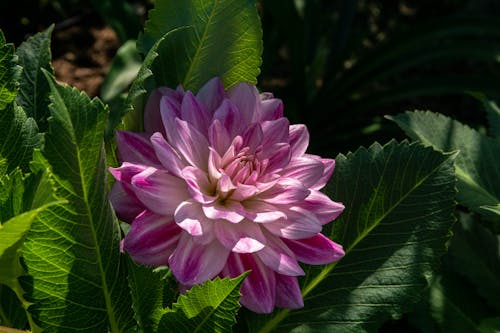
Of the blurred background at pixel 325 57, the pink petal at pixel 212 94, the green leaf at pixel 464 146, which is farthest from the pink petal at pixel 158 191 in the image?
the blurred background at pixel 325 57

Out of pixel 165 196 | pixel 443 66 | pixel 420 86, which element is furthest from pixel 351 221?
pixel 443 66

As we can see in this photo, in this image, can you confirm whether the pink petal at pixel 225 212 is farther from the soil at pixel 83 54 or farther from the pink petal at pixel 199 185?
the soil at pixel 83 54

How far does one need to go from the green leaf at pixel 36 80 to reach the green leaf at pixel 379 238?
1.27 feet

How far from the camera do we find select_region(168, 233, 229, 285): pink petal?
0.68 m

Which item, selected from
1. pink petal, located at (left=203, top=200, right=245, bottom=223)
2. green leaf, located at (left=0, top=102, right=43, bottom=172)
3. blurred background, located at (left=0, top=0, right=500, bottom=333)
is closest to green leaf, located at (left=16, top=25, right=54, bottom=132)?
green leaf, located at (left=0, top=102, right=43, bottom=172)

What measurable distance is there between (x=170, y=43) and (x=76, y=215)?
253mm

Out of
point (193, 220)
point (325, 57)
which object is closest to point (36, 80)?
point (193, 220)

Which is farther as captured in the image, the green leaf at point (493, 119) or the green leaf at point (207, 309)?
the green leaf at point (493, 119)

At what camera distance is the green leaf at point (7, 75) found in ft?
2.50

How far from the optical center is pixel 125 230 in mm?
928

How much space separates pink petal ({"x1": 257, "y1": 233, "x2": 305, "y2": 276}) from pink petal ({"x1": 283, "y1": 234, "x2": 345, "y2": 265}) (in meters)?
0.02

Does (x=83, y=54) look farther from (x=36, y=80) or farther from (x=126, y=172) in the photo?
(x=126, y=172)

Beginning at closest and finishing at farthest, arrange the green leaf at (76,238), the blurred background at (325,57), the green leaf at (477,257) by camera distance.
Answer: the green leaf at (76,238) < the green leaf at (477,257) < the blurred background at (325,57)

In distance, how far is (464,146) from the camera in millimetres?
1084
